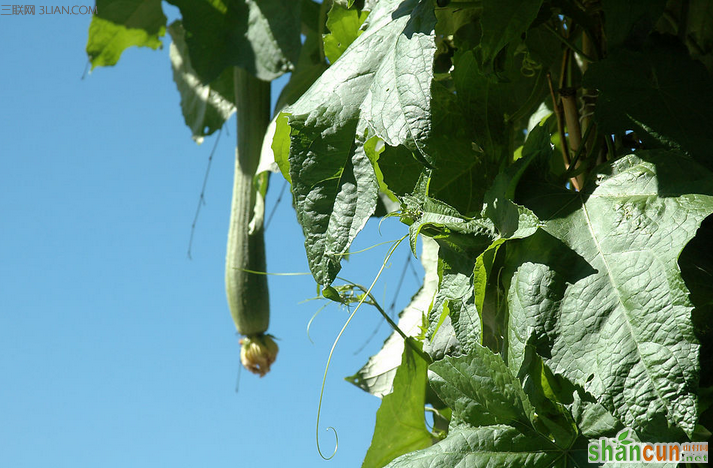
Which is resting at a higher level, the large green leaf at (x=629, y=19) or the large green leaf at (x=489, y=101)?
the large green leaf at (x=629, y=19)

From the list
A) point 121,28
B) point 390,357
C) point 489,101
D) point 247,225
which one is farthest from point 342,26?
point 121,28

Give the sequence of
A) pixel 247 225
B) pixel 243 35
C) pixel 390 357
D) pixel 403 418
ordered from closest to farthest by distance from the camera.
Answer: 1. pixel 403 418
2. pixel 390 357
3. pixel 243 35
4. pixel 247 225

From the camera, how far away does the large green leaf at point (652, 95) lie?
49 cm

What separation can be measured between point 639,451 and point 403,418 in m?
0.28

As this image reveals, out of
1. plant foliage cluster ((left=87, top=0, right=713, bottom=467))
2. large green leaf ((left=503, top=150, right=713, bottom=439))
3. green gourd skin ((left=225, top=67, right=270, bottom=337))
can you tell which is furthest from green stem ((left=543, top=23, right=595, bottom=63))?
green gourd skin ((left=225, top=67, right=270, bottom=337))

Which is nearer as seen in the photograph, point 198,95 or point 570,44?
point 570,44

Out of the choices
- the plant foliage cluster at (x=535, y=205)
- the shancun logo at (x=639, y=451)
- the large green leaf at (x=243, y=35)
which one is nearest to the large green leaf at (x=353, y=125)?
the plant foliage cluster at (x=535, y=205)

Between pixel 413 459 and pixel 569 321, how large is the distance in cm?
16

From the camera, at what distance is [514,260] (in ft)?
1.48

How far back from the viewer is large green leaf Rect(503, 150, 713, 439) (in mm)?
369

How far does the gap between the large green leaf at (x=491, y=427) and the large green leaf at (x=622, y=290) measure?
0.03m

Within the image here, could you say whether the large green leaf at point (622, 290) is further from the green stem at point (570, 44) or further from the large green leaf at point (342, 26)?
the large green leaf at point (342, 26)

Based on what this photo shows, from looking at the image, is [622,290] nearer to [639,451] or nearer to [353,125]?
[639,451]

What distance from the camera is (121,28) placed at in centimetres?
121
